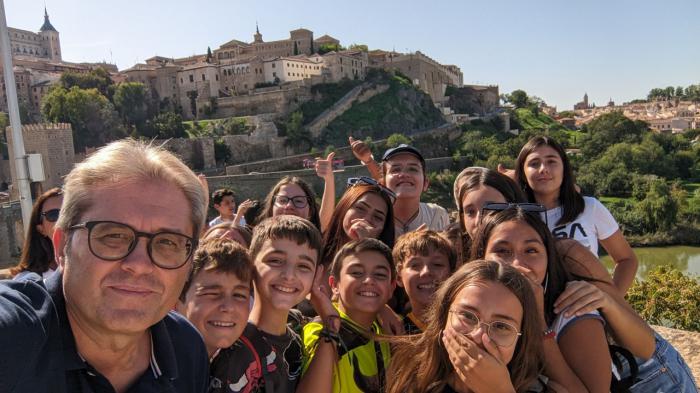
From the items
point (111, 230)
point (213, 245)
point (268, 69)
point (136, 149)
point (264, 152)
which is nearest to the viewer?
point (111, 230)

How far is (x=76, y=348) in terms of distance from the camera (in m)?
1.46

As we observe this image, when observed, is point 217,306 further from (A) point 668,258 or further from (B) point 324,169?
(A) point 668,258

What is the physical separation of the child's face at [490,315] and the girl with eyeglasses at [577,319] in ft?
0.52

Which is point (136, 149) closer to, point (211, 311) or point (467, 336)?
point (211, 311)

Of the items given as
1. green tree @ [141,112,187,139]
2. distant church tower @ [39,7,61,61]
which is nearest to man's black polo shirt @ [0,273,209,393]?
green tree @ [141,112,187,139]

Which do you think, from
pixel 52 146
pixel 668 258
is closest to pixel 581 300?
pixel 668 258

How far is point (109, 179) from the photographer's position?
5.07 ft

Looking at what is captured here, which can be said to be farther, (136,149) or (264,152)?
(264,152)

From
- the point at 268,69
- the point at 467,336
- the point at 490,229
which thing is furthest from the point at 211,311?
the point at 268,69

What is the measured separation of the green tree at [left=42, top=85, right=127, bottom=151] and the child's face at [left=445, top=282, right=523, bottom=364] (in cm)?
3949

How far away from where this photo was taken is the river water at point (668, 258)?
23.7m

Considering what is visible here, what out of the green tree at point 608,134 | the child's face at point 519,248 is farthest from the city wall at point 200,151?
the child's face at point 519,248

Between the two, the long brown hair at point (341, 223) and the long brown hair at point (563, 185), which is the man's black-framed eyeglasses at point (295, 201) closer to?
the long brown hair at point (341, 223)

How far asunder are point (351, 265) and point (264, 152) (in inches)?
1495
